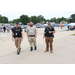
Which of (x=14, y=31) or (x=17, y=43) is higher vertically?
(x=14, y=31)

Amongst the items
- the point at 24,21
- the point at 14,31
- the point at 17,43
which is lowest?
the point at 17,43
